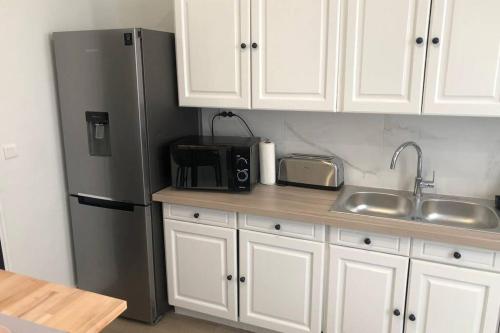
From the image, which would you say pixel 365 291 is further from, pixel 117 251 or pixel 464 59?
pixel 117 251

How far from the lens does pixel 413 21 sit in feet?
6.15

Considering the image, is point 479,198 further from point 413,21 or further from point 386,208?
point 413,21

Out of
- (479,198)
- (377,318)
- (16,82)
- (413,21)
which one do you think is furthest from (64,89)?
(479,198)

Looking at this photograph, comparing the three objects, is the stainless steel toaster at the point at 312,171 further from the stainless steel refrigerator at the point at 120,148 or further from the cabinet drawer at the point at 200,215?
the stainless steel refrigerator at the point at 120,148

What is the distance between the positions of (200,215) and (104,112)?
81 cm

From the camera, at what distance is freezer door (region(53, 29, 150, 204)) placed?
221 centimetres

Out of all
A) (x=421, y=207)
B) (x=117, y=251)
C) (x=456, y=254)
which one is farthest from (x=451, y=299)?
(x=117, y=251)

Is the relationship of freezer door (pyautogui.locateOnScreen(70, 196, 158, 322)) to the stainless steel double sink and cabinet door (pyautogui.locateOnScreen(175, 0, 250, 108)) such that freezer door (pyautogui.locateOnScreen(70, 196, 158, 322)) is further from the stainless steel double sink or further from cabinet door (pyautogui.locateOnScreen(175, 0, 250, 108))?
the stainless steel double sink

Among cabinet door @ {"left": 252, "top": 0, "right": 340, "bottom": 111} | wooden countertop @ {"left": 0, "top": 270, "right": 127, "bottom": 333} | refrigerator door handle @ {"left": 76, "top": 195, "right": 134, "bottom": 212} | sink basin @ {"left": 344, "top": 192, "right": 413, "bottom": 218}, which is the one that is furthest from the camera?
refrigerator door handle @ {"left": 76, "top": 195, "right": 134, "bottom": 212}

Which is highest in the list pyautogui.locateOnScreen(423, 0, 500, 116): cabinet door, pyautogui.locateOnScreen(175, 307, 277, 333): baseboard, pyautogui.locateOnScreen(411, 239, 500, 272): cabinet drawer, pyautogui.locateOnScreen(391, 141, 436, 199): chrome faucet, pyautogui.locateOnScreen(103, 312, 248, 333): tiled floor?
pyautogui.locateOnScreen(423, 0, 500, 116): cabinet door

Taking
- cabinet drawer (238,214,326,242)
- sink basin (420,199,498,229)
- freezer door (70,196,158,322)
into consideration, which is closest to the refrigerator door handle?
freezer door (70,196,158,322)

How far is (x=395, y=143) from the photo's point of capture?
234cm

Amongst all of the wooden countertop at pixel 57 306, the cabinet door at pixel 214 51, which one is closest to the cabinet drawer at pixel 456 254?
the cabinet door at pixel 214 51

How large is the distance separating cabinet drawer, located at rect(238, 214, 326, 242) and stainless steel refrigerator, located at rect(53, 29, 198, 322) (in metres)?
0.59
